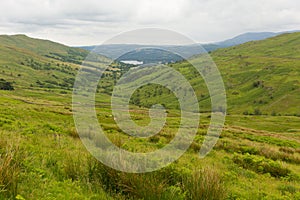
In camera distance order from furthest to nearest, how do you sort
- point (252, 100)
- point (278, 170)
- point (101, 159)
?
point (252, 100) → point (278, 170) → point (101, 159)

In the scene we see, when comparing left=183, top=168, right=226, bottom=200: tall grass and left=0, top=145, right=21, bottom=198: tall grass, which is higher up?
left=0, top=145, right=21, bottom=198: tall grass

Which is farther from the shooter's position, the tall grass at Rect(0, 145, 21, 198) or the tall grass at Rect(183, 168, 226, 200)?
the tall grass at Rect(183, 168, 226, 200)

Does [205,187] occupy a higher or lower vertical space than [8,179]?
lower

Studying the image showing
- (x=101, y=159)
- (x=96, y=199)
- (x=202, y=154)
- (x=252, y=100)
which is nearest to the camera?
(x=96, y=199)

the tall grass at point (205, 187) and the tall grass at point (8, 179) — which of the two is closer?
the tall grass at point (8, 179)

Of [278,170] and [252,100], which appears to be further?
[252,100]

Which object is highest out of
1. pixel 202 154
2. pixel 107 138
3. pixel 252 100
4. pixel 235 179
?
pixel 107 138

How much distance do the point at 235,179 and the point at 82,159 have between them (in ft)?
20.9

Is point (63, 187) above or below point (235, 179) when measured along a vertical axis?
above

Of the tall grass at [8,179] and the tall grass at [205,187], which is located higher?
the tall grass at [8,179]

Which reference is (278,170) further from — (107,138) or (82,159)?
(82,159)

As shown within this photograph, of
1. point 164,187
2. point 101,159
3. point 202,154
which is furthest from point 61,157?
point 202,154

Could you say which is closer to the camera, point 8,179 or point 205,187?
point 8,179

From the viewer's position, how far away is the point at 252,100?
200 metres
